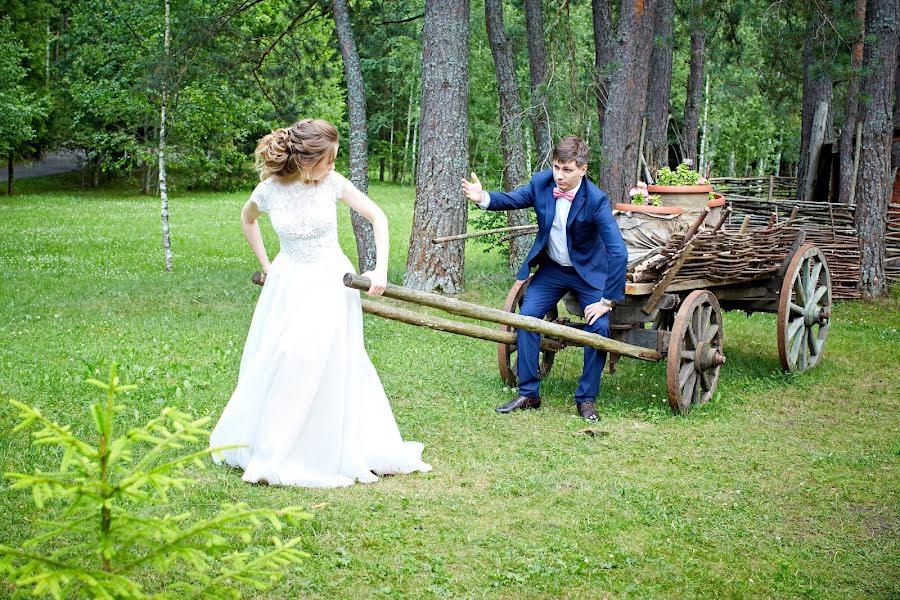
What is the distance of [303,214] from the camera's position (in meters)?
5.59

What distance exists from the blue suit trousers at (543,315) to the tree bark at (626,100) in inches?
217

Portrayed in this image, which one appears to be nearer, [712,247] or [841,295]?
[712,247]

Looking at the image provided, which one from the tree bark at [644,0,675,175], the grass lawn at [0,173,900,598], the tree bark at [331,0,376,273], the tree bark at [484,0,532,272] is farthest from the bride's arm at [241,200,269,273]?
the tree bark at [644,0,675,175]

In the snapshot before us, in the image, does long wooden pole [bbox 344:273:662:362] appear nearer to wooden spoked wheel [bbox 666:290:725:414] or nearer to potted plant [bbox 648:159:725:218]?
wooden spoked wheel [bbox 666:290:725:414]

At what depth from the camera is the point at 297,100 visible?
15992 mm

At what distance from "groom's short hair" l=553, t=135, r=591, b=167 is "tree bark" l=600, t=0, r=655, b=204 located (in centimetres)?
568

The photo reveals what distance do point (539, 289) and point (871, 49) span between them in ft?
28.2

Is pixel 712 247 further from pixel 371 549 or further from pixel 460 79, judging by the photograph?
pixel 460 79

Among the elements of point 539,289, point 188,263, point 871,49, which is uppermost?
point 871,49

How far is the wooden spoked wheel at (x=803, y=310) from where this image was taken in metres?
8.38

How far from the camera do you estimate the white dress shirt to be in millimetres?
7098

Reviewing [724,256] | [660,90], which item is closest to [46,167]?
[660,90]

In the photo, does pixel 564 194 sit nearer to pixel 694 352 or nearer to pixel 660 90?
pixel 694 352

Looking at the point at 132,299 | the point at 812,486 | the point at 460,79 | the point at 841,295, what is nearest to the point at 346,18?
the point at 460,79
